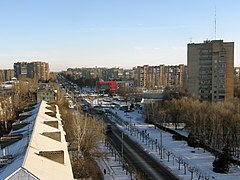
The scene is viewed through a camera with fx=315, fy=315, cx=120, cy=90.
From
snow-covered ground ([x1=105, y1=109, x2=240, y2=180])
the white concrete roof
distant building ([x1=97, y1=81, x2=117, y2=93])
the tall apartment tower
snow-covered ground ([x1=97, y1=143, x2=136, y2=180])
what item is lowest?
snow-covered ground ([x1=97, y1=143, x2=136, y2=180])

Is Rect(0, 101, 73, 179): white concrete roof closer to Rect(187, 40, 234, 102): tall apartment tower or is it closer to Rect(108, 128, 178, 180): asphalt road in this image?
Rect(108, 128, 178, 180): asphalt road

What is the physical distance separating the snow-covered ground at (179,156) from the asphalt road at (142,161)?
51 centimetres

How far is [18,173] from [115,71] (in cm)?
13224

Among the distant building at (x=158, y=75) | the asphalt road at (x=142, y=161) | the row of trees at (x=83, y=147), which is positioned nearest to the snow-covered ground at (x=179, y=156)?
the asphalt road at (x=142, y=161)

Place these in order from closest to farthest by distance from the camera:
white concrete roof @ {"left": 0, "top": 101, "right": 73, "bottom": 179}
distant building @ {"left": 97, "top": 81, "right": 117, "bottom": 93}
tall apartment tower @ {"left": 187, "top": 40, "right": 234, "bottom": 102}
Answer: white concrete roof @ {"left": 0, "top": 101, "right": 73, "bottom": 179}, tall apartment tower @ {"left": 187, "top": 40, "right": 234, "bottom": 102}, distant building @ {"left": 97, "top": 81, "right": 117, "bottom": 93}

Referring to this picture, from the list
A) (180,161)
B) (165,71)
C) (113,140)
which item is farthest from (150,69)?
(180,161)

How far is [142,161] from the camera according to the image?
73.7ft

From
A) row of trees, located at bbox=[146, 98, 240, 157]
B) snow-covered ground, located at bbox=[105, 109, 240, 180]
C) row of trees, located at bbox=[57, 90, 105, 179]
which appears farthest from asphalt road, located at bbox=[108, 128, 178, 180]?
row of trees, located at bbox=[146, 98, 240, 157]

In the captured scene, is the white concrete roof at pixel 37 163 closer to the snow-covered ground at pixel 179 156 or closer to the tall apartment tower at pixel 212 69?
the snow-covered ground at pixel 179 156

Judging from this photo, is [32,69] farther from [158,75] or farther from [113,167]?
[113,167]

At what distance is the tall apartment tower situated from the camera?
41.5m

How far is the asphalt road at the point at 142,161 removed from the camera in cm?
1941

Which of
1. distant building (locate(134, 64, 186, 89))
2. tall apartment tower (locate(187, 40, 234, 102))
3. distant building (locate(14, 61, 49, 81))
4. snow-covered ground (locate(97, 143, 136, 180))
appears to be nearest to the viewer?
snow-covered ground (locate(97, 143, 136, 180))

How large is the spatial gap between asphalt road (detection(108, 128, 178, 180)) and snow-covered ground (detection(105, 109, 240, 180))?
1.69ft
